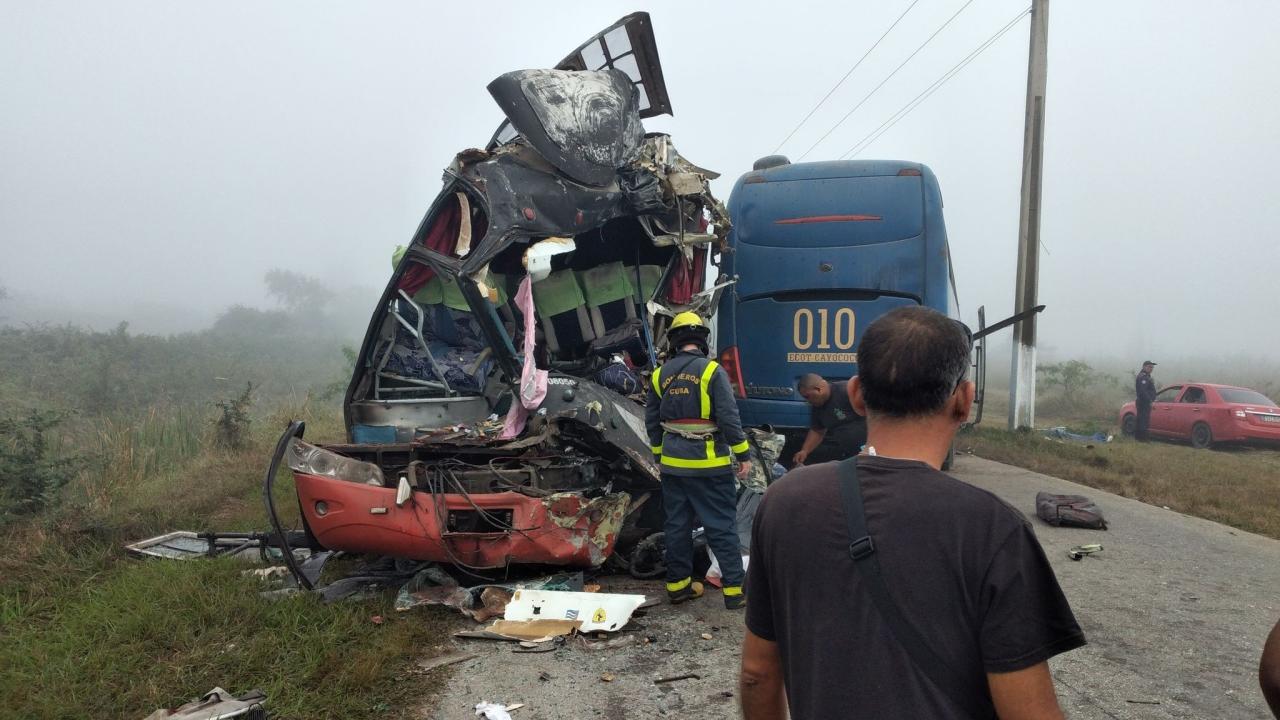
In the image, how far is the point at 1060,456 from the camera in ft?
32.5

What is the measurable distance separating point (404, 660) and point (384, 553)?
31.6 inches

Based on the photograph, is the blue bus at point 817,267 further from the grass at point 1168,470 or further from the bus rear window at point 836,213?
the grass at point 1168,470

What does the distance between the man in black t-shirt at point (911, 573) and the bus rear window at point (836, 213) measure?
5.37 m

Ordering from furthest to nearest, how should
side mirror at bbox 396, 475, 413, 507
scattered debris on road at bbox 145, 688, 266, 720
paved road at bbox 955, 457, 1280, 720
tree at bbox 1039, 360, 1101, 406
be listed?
tree at bbox 1039, 360, 1101, 406 < side mirror at bbox 396, 475, 413, 507 < paved road at bbox 955, 457, 1280, 720 < scattered debris on road at bbox 145, 688, 266, 720

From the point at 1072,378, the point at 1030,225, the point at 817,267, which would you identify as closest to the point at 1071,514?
the point at 817,267

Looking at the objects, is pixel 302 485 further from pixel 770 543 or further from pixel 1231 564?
pixel 1231 564

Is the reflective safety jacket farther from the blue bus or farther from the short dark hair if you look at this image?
the short dark hair

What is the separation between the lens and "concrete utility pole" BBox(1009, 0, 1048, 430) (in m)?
12.3

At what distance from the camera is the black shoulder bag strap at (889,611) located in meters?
1.14

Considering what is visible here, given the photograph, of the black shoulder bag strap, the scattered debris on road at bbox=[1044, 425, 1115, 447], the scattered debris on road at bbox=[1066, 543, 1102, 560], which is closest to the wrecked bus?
the scattered debris on road at bbox=[1066, 543, 1102, 560]

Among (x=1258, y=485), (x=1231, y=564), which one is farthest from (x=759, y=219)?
(x=1258, y=485)

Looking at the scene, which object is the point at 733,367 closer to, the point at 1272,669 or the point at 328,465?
the point at 328,465

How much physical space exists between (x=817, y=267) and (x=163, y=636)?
508 centimetres

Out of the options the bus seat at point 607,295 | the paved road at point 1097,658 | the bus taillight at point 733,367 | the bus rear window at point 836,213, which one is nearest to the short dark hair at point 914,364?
the paved road at point 1097,658
